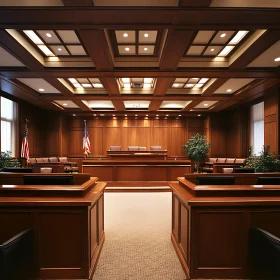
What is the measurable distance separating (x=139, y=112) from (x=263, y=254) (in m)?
10.4

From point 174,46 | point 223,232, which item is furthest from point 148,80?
point 223,232

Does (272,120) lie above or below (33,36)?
below

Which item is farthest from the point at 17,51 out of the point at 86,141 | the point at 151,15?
the point at 86,141

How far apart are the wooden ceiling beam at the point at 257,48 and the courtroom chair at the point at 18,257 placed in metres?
4.84

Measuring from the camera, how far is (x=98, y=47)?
4535mm

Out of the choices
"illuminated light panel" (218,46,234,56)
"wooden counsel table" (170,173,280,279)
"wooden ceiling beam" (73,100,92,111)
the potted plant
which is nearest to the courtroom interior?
"wooden counsel table" (170,173,280,279)

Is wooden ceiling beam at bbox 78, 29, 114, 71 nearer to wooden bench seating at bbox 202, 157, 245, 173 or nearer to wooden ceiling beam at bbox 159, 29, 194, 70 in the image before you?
wooden ceiling beam at bbox 159, 29, 194, 70

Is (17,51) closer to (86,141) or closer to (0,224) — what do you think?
(0,224)

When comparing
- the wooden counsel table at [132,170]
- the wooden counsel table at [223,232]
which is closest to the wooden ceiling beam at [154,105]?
the wooden counsel table at [132,170]

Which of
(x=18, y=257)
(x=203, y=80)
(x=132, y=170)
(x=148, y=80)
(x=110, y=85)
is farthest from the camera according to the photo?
(x=148, y=80)

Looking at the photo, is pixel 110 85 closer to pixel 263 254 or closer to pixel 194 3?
pixel 194 3

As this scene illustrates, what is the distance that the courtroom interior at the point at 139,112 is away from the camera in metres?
2.32

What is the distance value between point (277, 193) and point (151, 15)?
9.93 feet

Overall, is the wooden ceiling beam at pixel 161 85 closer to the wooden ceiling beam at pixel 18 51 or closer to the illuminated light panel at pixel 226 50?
the illuminated light panel at pixel 226 50
